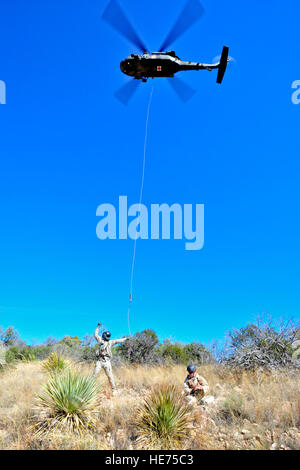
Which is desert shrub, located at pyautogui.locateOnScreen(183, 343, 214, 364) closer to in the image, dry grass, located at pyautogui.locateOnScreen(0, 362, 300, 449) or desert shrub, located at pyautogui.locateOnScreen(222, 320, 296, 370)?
desert shrub, located at pyautogui.locateOnScreen(222, 320, 296, 370)

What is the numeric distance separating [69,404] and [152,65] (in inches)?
445

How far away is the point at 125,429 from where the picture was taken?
24.9ft

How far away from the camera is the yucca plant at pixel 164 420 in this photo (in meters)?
6.91

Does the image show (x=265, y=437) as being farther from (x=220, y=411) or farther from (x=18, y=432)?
(x=18, y=432)

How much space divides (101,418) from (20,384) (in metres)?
5.99

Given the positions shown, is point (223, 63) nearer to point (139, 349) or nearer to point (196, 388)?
point (196, 388)

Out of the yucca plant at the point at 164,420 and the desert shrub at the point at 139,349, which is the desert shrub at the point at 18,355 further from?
the yucca plant at the point at 164,420

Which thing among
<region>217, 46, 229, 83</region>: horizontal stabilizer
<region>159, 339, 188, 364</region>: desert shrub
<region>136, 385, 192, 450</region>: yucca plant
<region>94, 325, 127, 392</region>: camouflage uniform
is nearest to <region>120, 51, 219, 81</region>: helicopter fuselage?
<region>217, 46, 229, 83</region>: horizontal stabilizer

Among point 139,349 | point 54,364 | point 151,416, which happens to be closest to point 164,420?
point 151,416

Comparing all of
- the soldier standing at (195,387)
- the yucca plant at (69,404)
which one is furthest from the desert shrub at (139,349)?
the yucca plant at (69,404)

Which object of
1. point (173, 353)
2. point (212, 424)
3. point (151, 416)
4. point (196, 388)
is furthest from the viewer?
point (173, 353)

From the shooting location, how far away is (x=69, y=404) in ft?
26.0

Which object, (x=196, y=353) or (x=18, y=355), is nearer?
(x=196, y=353)

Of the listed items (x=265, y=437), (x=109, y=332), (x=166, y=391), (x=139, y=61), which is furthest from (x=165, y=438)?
(x=139, y=61)
